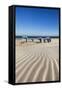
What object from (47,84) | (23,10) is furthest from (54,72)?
(23,10)

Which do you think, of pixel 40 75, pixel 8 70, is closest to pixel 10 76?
pixel 8 70

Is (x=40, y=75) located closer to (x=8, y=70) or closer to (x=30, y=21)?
(x=8, y=70)

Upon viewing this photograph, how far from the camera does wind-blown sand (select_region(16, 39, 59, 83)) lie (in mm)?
5043

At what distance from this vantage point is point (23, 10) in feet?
16.6

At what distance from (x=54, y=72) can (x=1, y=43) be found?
3.31 feet

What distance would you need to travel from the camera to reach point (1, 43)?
5145 mm

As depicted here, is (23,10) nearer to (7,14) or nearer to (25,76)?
(7,14)

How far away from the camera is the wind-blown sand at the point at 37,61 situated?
504 centimetres

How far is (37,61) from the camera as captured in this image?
5164mm

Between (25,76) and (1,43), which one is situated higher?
(1,43)
